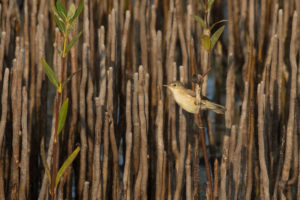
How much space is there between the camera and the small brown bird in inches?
94.6

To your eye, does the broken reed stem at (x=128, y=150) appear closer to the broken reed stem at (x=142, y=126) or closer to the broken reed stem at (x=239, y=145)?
the broken reed stem at (x=142, y=126)

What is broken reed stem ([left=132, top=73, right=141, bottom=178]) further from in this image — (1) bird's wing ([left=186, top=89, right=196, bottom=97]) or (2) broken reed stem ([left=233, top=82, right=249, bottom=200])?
(2) broken reed stem ([left=233, top=82, right=249, bottom=200])

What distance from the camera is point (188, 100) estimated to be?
241 cm

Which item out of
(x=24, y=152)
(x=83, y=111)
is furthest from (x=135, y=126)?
(x=24, y=152)

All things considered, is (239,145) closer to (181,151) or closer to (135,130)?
(181,151)

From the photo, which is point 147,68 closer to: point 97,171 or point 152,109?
point 152,109

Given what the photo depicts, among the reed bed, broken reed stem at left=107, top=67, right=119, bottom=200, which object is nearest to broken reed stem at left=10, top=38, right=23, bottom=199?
the reed bed

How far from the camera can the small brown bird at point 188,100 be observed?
7.88 feet

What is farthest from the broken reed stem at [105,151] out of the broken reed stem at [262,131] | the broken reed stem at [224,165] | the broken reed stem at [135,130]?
the broken reed stem at [262,131]

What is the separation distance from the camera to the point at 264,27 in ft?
12.2

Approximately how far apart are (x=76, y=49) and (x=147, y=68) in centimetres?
38

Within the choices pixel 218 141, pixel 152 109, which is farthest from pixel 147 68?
pixel 218 141

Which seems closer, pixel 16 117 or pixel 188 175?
pixel 188 175

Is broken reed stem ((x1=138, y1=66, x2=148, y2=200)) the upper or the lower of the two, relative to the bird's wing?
lower
